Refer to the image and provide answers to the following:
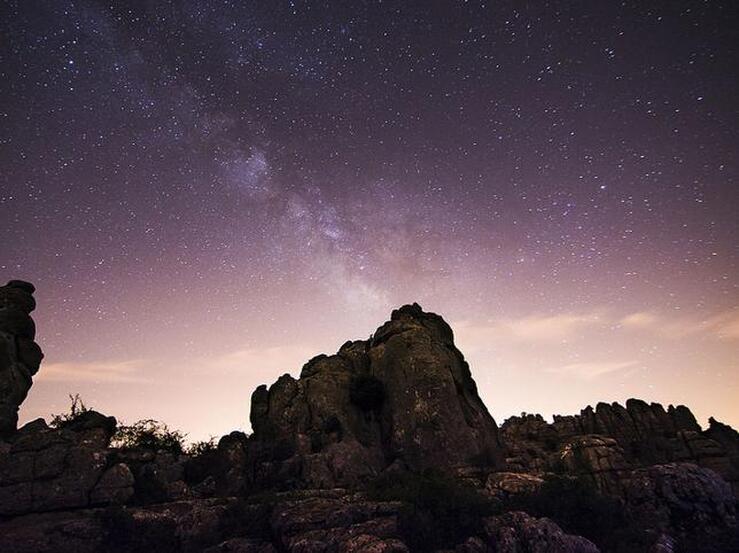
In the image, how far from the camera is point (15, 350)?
32625 mm

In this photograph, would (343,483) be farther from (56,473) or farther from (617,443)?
(617,443)

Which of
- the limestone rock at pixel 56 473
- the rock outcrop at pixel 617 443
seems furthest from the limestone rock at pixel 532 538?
the limestone rock at pixel 56 473

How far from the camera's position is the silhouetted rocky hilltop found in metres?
19.9

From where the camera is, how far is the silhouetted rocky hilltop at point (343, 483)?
19.9 metres

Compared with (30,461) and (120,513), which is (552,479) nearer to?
(120,513)

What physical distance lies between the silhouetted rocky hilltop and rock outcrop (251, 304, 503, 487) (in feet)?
0.49

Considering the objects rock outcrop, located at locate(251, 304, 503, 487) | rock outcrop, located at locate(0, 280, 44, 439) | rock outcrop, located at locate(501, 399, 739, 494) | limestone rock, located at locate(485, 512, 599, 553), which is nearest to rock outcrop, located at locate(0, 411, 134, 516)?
rock outcrop, located at locate(0, 280, 44, 439)

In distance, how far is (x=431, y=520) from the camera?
808 inches

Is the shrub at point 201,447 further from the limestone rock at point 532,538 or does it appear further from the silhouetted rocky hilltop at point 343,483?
the limestone rock at point 532,538

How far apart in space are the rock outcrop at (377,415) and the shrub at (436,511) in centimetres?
933

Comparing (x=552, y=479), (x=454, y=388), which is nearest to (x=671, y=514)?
(x=552, y=479)

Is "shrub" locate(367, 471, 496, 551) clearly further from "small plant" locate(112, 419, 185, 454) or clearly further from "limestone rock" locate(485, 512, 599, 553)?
"small plant" locate(112, 419, 185, 454)

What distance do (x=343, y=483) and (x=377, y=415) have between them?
12.1 m

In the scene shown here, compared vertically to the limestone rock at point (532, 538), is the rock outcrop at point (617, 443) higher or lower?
higher
